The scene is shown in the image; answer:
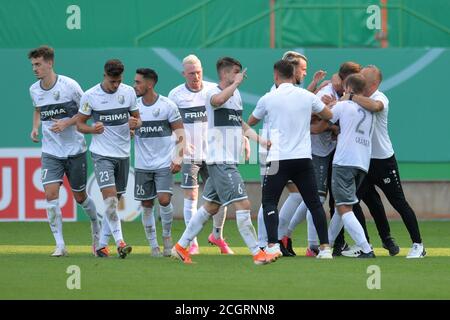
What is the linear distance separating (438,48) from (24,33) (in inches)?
266

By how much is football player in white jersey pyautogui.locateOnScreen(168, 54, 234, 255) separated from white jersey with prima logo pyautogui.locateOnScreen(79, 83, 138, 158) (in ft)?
4.12

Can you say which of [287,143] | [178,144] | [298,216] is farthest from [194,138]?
[287,143]

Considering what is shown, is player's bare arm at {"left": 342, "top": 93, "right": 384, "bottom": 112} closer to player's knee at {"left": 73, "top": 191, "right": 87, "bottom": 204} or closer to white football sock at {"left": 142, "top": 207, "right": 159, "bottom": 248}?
white football sock at {"left": 142, "top": 207, "right": 159, "bottom": 248}

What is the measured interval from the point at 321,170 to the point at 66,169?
9.60 ft

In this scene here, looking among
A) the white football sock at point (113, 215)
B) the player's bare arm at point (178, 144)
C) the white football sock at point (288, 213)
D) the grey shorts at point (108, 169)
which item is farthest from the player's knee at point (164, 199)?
the white football sock at point (288, 213)

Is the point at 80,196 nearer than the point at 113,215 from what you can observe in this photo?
No

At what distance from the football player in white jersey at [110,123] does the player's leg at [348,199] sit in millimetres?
2272

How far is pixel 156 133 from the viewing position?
13.8 meters

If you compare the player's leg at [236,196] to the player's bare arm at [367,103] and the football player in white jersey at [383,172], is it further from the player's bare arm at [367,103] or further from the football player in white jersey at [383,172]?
the football player in white jersey at [383,172]

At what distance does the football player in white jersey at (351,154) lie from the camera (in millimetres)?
12984

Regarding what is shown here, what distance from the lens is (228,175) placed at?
1224 centimetres

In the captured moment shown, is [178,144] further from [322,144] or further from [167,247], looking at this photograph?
[322,144]

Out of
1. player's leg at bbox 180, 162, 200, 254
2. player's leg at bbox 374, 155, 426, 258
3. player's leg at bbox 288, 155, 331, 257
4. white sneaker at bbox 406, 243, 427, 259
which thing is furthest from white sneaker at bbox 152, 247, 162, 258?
white sneaker at bbox 406, 243, 427, 259
